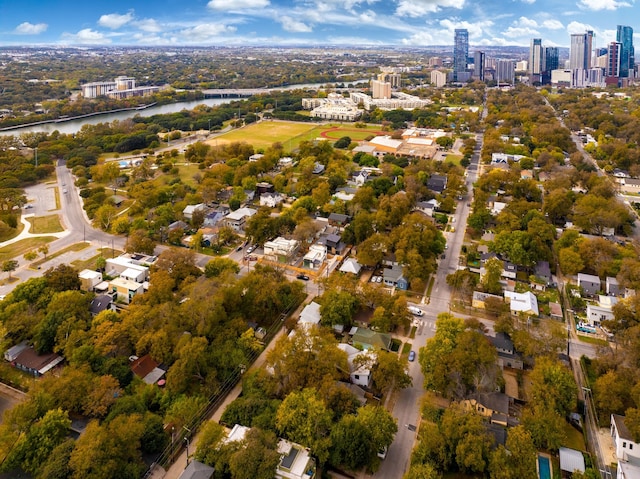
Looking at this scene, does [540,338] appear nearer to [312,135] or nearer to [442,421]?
[442,421]

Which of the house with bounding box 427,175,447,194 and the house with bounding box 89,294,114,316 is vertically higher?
the house with bounding box 427,175,447,194

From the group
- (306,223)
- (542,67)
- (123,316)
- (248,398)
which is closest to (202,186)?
(306,223)

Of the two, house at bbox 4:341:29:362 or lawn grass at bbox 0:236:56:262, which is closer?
house at bbox 4:341:29:362

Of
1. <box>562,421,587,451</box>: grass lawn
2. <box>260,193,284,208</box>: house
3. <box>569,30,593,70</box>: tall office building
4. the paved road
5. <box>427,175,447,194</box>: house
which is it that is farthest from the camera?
<box>569,30,593,70</box>: tall office building

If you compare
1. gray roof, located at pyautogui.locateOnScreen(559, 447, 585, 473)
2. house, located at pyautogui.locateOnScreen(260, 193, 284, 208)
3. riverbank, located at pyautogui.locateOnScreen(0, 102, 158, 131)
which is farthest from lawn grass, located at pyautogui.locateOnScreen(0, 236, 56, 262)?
Result: riverbank, located at pyautogui.locateOnScreen(0, 102, 158, 131)

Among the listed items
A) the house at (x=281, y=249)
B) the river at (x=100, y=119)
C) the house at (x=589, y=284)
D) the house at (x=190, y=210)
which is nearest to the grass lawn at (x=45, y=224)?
Result: the house at (x=190, y=210)

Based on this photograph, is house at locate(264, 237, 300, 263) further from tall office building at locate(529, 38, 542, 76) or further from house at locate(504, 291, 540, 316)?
tall office building at locate(529, 38, 542, 76)

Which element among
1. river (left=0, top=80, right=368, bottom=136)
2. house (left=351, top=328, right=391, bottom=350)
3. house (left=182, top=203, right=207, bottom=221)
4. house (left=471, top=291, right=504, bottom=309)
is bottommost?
house (left=351, top=328, right=391, bottom=350)
